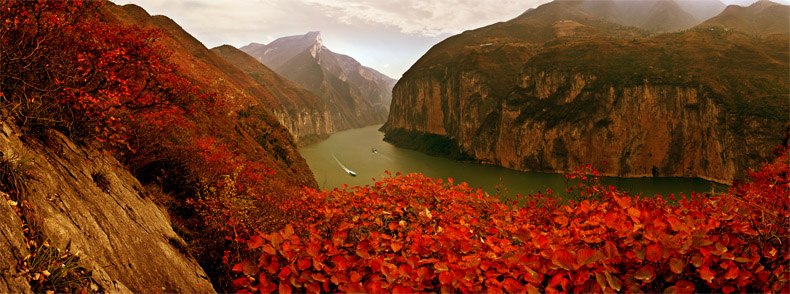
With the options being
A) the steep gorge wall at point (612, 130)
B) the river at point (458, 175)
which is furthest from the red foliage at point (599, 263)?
the steep gorge wall at point (612, 130)

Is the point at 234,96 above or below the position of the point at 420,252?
above

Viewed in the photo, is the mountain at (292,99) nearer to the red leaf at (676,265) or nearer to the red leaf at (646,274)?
the red leaf at (646,274)

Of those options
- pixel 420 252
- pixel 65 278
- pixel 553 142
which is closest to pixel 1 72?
pixel 65 278

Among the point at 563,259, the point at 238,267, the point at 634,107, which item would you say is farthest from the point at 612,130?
the point at 238,267

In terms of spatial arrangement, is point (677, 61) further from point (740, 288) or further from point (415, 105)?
point (740, 288)

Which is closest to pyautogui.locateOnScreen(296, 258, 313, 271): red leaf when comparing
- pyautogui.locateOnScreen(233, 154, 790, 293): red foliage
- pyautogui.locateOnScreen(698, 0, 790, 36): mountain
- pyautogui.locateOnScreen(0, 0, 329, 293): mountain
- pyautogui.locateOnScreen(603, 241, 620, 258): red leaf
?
pyautogui.locateOnScreen(233, 154, 790, 293): red foliage

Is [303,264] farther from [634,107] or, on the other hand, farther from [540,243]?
[634,107]

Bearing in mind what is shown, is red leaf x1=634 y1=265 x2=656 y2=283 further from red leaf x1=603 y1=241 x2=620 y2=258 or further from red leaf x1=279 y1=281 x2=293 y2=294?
red leaf x1=279 y1=281 x2=293 y2=294
